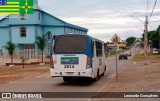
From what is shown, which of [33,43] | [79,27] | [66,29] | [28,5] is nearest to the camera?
[28,5]

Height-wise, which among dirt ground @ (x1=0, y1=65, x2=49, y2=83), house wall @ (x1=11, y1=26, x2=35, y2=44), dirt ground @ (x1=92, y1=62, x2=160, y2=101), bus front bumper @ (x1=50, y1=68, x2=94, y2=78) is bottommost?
dirt ground @ (x1=0, y1=65, x2=49, y2=83)

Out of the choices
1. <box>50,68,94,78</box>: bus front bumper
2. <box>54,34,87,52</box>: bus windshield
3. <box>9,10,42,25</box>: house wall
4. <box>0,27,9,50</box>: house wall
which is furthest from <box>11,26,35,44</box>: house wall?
<box>50,68,94,78</box>: bus front bumper

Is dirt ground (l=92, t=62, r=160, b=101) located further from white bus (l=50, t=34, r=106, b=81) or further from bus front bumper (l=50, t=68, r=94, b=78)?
white bus (l=50, t=34, r=106, b=81)

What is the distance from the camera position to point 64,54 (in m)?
22.0

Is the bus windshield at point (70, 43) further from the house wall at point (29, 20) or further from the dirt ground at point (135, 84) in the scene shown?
the house wall at point (29, 20)

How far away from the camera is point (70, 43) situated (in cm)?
2225

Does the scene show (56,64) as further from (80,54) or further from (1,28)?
(1,28)

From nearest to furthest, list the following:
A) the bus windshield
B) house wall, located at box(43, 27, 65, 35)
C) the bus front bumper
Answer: the bus front bumper → the bus windshield → house wall, located at box(43, 27, 65, 35)

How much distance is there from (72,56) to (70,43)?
81cm

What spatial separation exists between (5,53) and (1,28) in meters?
6.96

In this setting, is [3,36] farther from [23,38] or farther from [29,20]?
[29,20]

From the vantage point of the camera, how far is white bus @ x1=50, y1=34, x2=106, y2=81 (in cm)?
2178

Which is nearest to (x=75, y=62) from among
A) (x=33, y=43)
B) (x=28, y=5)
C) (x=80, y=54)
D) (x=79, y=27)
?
(x=80, y=54)

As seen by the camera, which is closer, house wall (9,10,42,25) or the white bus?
the white bus
